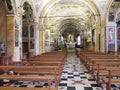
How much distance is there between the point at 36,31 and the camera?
18.9 metres

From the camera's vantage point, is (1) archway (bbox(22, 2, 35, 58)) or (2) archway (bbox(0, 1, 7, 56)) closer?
(2) archway (bbox(0, 1, 7, 56))

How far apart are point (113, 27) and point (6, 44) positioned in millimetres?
10209

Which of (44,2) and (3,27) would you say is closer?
(3,27)

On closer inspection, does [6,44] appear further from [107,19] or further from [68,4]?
[68,4]

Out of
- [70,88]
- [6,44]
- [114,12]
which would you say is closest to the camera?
[70,88]

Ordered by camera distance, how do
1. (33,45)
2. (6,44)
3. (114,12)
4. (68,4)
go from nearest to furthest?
(6,44), (114,12), (33,45), (68,4)

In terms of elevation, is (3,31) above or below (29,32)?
below

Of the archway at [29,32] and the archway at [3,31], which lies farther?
the archway at [29,32]

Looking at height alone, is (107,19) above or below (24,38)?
above

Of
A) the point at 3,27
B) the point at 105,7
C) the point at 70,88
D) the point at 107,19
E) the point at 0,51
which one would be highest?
the point at 105,7

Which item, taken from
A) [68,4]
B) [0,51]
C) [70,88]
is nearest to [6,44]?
[0,51]

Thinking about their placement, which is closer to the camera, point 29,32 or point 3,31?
point 3,31

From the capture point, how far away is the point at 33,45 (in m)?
18.4

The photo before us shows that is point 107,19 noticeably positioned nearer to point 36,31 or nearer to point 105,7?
point 105,7
